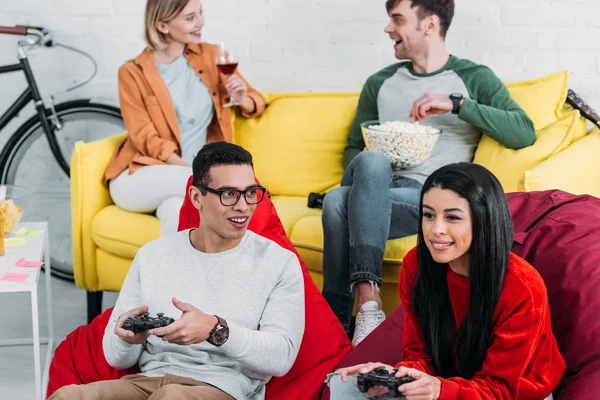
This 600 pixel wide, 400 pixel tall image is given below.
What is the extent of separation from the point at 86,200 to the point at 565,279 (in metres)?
1.93

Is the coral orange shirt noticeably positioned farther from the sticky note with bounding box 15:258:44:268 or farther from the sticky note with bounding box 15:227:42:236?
the sticky note with bounding box 15:258:44:268

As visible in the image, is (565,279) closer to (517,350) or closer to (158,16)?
(517,350)

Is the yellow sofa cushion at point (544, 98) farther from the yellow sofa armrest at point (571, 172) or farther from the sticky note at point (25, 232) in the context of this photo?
the sticky note at point (25, 232)

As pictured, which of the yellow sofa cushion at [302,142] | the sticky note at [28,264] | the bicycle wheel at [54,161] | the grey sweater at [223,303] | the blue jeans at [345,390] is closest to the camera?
the blue jeans at [345,390]

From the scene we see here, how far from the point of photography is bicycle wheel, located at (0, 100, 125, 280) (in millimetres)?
3852

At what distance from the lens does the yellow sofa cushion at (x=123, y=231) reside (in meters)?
3.11

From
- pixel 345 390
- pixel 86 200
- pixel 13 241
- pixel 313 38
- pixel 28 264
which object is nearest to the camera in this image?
pixel 345 390

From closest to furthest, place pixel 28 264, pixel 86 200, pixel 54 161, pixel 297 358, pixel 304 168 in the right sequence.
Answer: pixel 297 358 → pixel 28 264 → pixel 86 200 → pixel 304 168 → pixel 54 161

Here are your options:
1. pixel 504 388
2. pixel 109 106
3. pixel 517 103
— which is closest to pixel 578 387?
pixel 504 388

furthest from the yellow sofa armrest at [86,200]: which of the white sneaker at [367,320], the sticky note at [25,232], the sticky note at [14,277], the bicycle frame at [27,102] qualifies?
the white sneaker at [367,320]

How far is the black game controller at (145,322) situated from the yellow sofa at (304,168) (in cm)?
115

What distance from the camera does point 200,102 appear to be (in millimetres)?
3389

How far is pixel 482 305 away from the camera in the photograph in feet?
5.50

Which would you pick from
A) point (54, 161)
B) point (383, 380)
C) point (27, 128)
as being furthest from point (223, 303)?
point (54, 161)
